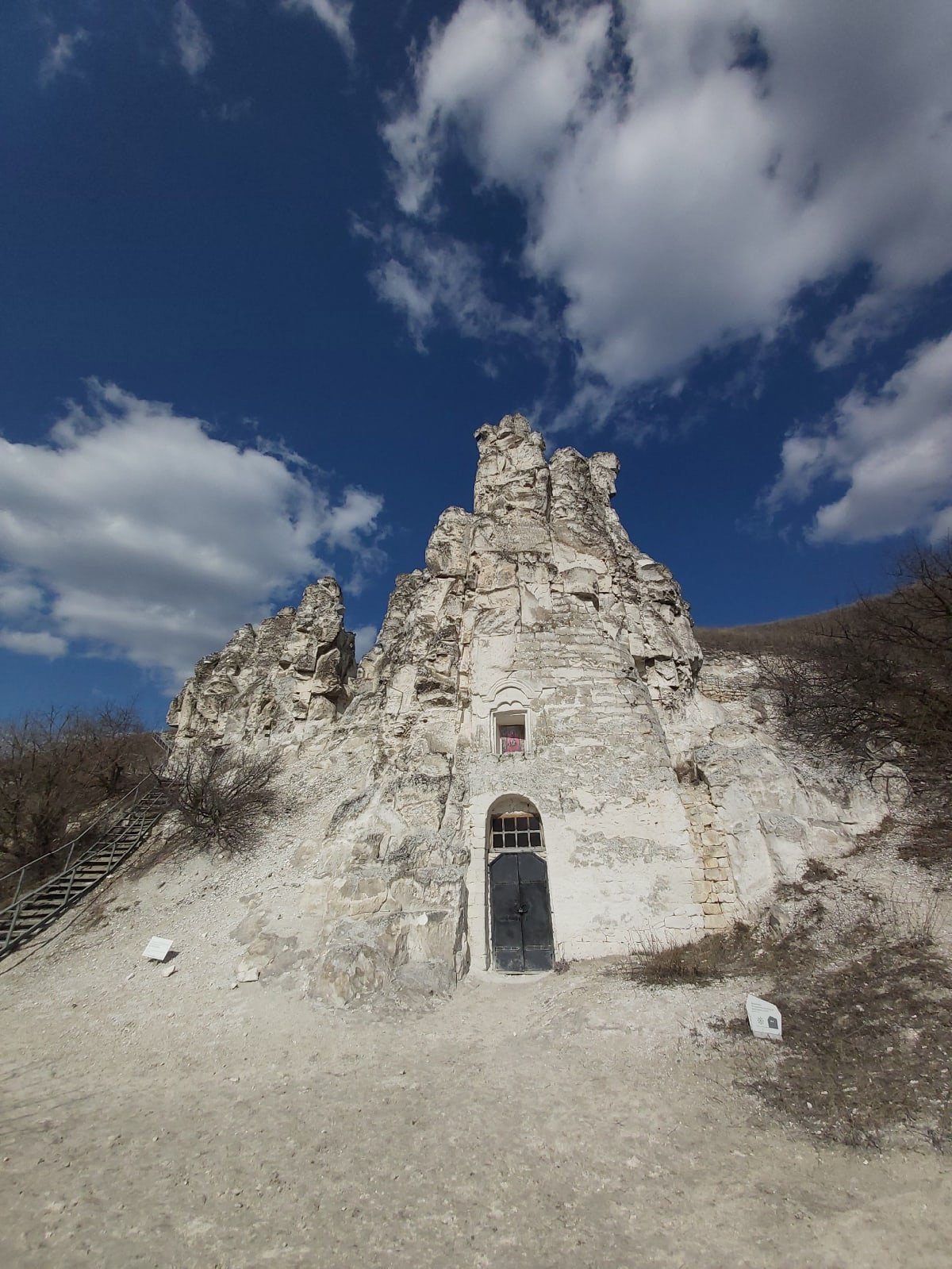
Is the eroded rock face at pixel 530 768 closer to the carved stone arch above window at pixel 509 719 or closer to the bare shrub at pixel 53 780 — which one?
the carved stone arch above window at pixel 509 719

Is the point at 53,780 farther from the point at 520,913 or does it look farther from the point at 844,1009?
the point at 844,1009

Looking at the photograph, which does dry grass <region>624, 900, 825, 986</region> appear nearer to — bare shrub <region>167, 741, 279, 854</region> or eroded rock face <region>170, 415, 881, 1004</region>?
eroded rock face <region>170, 415, 881, 1004</region>

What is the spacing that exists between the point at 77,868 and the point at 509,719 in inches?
466

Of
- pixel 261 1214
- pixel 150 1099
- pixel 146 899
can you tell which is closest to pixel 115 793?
pixel 146 899

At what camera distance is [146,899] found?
12672 mm

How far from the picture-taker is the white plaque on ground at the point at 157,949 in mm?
10234

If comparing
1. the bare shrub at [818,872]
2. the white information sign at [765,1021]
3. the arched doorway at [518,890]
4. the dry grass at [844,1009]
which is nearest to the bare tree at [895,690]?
the bare shrub at [818,872]

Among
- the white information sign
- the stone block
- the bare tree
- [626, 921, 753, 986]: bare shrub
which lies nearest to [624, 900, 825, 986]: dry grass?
[626, 921, 753, 986]: bare shrub

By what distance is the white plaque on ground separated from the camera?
33.6ft

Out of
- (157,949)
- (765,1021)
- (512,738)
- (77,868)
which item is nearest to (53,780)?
(77,868)

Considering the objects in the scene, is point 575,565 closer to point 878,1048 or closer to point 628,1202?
point 878,1048

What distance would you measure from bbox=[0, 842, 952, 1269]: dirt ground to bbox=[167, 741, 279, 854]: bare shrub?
15.7 ft

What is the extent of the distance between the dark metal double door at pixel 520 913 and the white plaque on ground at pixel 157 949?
20.2ft

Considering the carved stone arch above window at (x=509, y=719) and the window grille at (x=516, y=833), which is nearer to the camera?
the window grille at (x=516, y=833)
